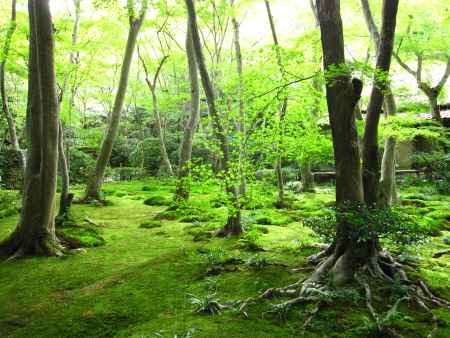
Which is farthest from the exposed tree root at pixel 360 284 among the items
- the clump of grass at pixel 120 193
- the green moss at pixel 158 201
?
the clump of grass at pixel 120 193

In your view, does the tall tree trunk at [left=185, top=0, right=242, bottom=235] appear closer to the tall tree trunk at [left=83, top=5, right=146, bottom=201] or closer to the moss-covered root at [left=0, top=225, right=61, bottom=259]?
the moss-covered root at [left=0, top=225, right=61, bottom=259]

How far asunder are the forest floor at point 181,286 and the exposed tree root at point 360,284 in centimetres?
10

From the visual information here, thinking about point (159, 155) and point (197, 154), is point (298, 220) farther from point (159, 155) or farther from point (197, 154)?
point (159, 155)

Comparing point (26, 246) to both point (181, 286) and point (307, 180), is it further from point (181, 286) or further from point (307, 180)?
point (307, 180)

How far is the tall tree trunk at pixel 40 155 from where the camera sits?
7.04 metres

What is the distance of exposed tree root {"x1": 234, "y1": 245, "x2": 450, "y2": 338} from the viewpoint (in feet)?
15.0

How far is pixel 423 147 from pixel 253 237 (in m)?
17.5

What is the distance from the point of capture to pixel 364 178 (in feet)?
18.5

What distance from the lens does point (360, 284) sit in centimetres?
496

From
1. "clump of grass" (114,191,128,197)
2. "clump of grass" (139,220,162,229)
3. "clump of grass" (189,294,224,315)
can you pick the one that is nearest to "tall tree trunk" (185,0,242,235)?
"clump of grass" (139,220,162,229)

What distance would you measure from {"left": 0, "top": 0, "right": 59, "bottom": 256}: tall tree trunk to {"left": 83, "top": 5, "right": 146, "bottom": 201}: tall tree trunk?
571cm

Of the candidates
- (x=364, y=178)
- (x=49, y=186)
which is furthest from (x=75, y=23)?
(x=364, y=178)

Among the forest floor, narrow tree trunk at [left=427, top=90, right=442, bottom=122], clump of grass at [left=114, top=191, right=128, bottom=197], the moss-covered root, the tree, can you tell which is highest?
the tree

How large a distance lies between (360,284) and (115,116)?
10.9 m
